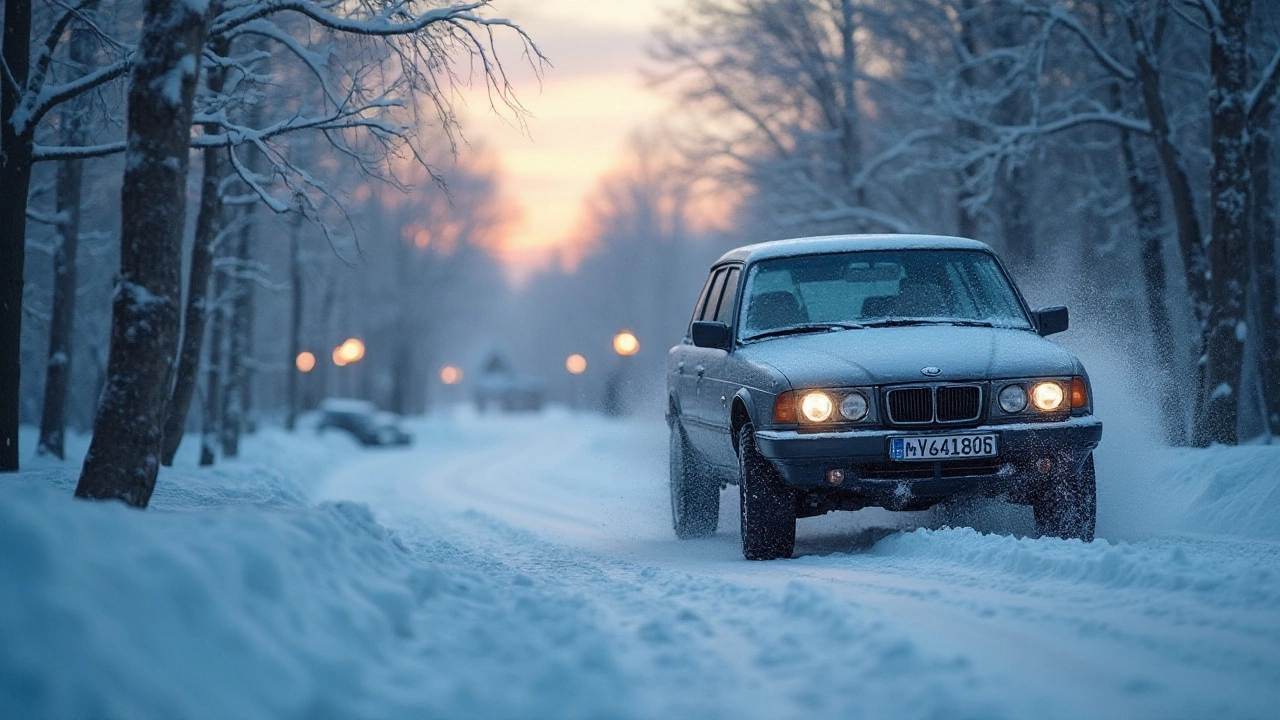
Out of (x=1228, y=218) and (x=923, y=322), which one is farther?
(x=1228, y=218)

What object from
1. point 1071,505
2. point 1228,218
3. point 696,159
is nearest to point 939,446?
point 1071,505

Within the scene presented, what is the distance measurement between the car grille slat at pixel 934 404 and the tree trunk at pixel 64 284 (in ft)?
34.5

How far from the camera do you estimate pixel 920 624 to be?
5.14 m

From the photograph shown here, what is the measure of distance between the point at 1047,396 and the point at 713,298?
3.46 meters

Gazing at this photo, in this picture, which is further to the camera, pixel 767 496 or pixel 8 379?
pixel 8 379

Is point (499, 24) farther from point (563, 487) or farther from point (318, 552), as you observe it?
point (563, 487)

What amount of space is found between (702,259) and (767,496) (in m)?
60.8

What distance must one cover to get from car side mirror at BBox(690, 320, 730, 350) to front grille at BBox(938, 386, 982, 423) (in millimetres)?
1852

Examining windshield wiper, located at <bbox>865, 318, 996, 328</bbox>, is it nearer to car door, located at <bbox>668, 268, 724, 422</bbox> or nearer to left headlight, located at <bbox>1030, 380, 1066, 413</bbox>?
left headlight, located at <bbox>1030, 380, 1066, 413</bbox>

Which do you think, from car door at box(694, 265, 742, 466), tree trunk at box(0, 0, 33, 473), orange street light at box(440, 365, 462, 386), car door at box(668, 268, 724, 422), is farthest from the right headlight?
orange street light at box(440, 365, 462, 386)

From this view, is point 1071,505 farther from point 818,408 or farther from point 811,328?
point 811,328

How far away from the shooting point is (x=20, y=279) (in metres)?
11.3

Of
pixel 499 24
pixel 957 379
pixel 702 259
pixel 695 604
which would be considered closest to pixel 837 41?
pixel 499 24

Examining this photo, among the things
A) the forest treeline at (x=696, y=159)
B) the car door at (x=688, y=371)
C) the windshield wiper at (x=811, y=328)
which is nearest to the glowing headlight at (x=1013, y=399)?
the windshield wiper at (x=811, y=328)
